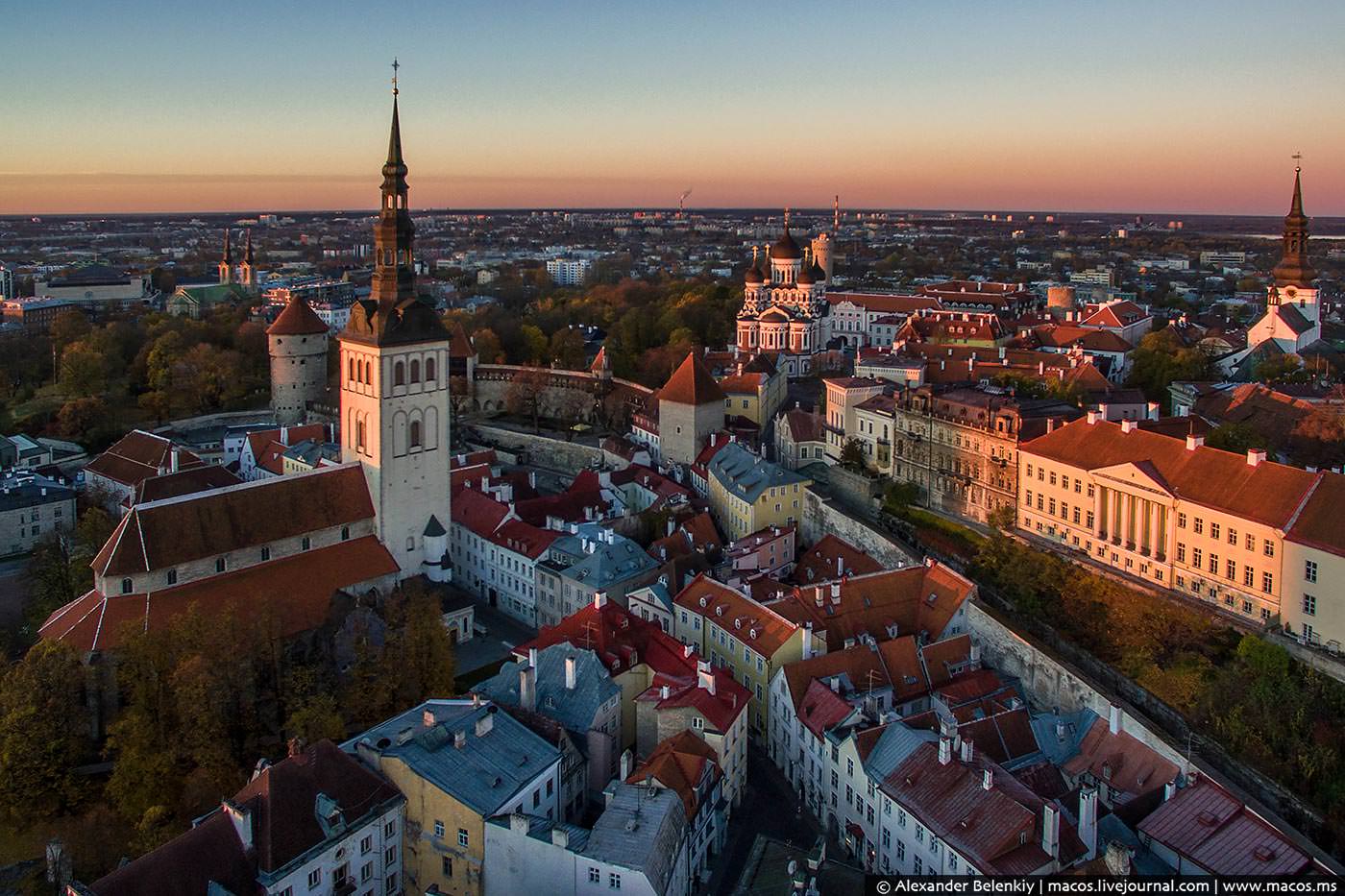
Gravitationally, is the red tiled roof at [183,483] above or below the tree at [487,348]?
below

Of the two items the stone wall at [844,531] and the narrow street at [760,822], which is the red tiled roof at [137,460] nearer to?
the stone wall at [844,531]

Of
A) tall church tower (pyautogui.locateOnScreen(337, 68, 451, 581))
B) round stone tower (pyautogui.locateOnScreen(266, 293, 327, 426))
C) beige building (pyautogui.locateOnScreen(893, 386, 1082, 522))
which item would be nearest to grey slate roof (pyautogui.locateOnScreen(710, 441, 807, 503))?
beige building (pyautogui.locateOnScreen(893, 386, 1082, 522))

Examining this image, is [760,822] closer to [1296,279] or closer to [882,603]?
[882,603]

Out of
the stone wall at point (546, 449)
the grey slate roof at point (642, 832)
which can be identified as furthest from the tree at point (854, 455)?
the grey slate roof at point (642, 832)

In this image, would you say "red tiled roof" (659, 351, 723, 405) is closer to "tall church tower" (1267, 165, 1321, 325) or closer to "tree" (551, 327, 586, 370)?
"tree" (551, 327, 586, 370)

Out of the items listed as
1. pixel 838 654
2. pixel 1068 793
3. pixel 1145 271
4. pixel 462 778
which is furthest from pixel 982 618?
pixel 1145 271

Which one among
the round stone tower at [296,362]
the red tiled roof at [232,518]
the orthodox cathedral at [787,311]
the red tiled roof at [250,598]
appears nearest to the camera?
the red tiled roof at [250,598]

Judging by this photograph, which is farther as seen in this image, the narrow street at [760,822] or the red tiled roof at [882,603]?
the red tiled roof at [882,603]
